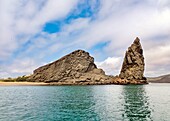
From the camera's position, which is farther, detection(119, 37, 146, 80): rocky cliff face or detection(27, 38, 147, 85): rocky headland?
detection(27, 38, 147, 85): rocky headland

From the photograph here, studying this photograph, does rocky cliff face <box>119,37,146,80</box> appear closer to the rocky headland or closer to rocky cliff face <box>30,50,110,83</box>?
the rocky headland

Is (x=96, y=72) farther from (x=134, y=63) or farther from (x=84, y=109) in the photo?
(x=84, y=109)

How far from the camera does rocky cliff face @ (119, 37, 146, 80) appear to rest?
18200cm

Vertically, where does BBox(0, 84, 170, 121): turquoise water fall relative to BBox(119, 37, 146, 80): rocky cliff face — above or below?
below

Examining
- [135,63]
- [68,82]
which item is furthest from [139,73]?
[68,82]

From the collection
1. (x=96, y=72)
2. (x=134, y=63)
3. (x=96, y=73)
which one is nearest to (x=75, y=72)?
(x=96, y=73)

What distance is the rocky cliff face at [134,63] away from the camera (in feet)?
597

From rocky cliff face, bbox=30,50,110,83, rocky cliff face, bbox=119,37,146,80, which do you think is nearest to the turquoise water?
rocky cliff face, bbox=119,37,146,80

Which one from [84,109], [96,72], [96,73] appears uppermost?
[96,72]

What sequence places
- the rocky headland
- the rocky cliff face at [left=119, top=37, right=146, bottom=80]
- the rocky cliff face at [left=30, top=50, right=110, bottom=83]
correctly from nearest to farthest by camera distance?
the rocky cliff face at [left=119, top=37, right=146, bottom=80] < the rocky headland < the rocky cliff face at [left=30, top=50, right=110, bottom=83]

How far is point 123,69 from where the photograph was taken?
626ft

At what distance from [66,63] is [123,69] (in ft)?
172

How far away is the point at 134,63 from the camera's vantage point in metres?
187

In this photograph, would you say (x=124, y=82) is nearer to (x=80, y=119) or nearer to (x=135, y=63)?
(x=135, y=63)
